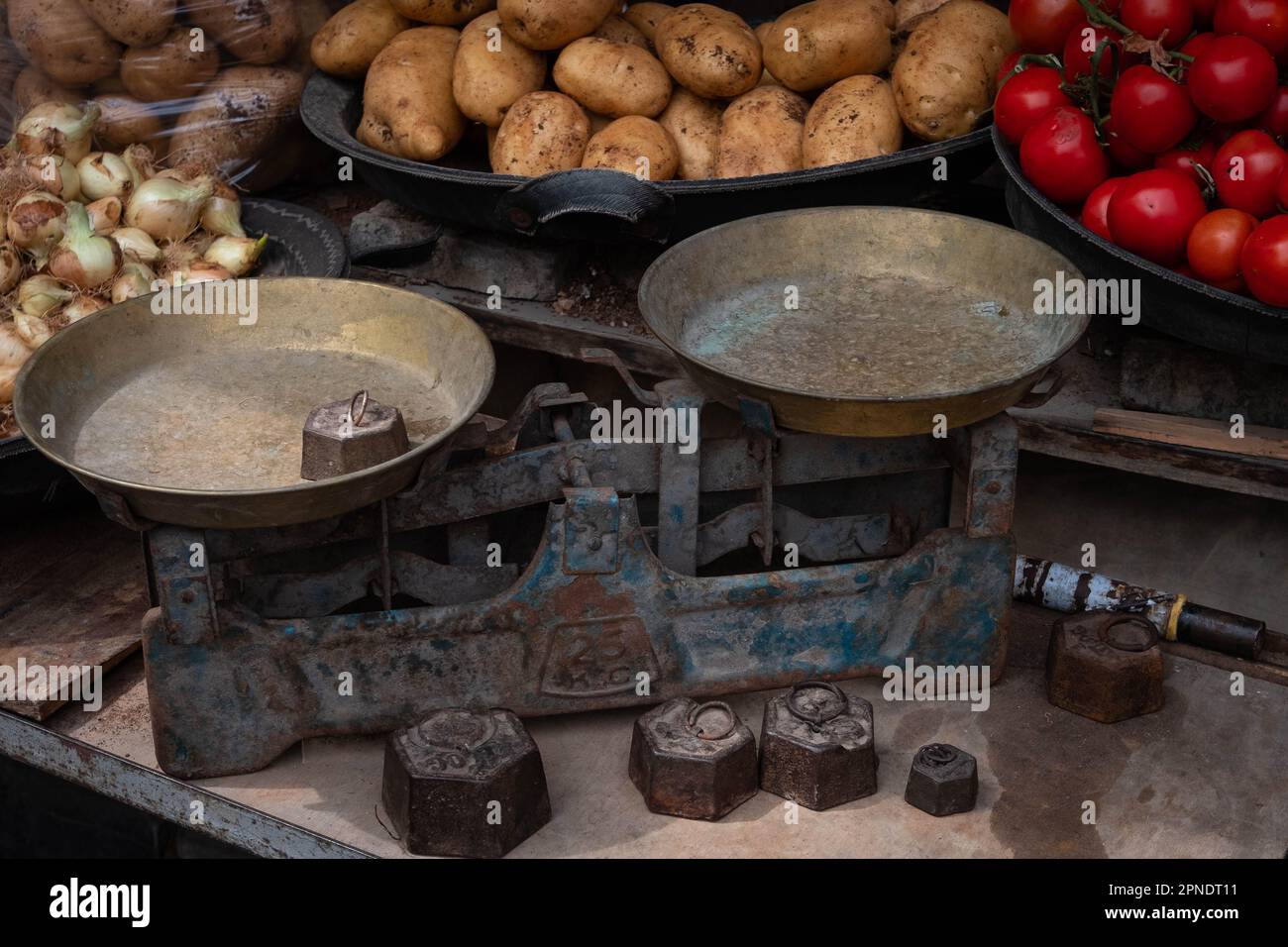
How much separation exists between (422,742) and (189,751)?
1.20ft

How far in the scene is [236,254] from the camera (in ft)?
9.24

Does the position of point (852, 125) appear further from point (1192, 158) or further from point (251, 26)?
point (251, 26)

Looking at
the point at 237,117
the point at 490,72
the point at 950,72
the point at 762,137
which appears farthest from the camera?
the point at 237,117

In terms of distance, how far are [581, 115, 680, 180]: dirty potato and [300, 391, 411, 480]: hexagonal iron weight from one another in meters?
1.00

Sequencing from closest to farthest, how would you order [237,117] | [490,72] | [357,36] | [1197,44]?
[1197,44] → [490,72] → [357,36] → [237,117]

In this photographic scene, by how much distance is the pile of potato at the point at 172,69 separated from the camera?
303 centimetres

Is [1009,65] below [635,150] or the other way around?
the other way around

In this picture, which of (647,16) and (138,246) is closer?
(138,246)

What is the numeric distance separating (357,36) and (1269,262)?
1947 millimetres

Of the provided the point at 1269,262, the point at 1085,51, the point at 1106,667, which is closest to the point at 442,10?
the point at 1085,51

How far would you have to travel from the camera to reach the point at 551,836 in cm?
196

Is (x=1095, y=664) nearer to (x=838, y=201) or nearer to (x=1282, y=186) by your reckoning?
(x=1282, y=186)

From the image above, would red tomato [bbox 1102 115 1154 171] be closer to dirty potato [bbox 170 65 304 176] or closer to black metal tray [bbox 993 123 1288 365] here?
black metal tray [bbox 993 123 1288 365]

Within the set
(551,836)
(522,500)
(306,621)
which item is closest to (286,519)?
(306,621)
